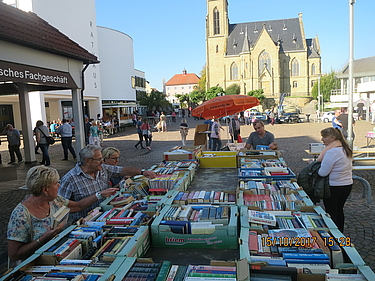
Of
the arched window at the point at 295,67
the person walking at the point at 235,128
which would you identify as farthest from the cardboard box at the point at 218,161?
the arched window at the point at 295,67

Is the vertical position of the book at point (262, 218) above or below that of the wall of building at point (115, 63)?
below

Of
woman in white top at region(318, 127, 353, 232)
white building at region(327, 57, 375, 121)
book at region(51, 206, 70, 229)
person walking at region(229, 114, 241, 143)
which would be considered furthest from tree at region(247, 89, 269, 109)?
book at region(51, 206, 70, 229)

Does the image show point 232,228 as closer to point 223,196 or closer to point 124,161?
point 223,196

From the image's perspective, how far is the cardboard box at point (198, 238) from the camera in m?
2.63

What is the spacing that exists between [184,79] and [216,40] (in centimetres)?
5441

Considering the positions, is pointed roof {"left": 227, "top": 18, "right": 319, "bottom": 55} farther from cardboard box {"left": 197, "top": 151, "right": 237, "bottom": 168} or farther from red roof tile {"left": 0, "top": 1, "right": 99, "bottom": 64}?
cardboard box {"left": 197, "top": 151, "right": 237, "bottom": 168}

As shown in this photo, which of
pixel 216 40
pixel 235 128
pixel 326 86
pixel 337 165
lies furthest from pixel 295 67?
pixel 337 165

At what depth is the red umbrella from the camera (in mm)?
11516

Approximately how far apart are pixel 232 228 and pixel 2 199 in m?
7.81

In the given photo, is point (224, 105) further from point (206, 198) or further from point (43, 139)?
point (206, 198)

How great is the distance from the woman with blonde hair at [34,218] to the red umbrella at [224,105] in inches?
357

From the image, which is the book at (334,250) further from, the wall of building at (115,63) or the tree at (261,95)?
the tree at (261,95)

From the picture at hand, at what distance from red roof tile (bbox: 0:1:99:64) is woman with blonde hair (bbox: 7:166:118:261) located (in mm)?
5582

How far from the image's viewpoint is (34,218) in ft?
9.58
